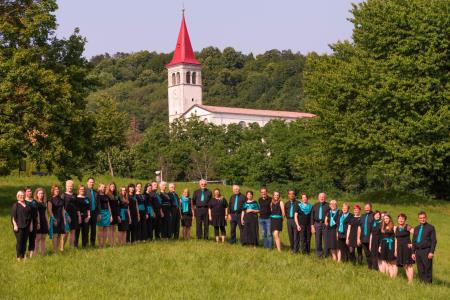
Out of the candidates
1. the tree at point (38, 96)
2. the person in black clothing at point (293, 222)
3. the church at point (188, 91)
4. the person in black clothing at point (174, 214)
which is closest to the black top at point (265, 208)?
the person in black clothing at point (293, 222)

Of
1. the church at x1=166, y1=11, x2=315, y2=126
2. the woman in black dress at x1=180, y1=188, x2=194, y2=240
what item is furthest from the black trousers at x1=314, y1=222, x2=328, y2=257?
the church at x1=166, y1=11, x2=315, y2=126

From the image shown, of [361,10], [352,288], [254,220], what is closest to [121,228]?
[254,220]

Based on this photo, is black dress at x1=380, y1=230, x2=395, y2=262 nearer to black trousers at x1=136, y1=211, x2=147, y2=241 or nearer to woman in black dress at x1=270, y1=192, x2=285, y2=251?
woman in black dress at x1=270, y1=192, x2=285, y2=251

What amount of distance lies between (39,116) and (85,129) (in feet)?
9.18

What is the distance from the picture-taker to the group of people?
17.3m

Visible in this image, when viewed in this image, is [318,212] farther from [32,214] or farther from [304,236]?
[32,214]

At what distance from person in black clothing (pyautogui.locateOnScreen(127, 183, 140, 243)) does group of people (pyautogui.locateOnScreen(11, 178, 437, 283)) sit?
0.09 feet

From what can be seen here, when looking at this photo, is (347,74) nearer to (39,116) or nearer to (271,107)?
(39,116)

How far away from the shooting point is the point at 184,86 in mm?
129250

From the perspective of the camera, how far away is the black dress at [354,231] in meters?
19.1

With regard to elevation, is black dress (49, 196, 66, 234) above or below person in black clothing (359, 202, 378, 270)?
above

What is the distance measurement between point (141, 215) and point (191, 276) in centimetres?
510

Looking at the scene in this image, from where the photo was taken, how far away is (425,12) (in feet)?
124

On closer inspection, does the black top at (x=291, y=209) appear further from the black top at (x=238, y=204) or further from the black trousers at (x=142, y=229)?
the black trousers at (x=142, y=229)
